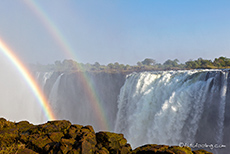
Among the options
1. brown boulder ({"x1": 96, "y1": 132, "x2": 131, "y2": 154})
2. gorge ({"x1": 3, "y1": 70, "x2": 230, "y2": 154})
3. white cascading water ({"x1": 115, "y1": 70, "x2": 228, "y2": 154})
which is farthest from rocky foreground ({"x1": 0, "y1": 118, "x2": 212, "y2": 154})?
white cascading water ({"x1": 115, "y1": 70, "x2": 228, "y2": 154})

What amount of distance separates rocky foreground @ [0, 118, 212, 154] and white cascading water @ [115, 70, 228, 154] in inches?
286

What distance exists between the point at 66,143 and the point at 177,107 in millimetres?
9756

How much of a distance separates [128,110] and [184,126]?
294 inches

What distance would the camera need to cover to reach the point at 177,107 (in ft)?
42.0

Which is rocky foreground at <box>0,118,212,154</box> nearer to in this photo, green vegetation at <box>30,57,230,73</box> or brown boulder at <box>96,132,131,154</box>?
brown boulder at <box>96,132,131,154</box>

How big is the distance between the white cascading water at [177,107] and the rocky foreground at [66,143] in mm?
7276

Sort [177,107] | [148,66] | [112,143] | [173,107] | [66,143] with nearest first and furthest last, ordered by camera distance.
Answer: [66,143] < [112,143] < [177,107] < [173,107] < [148,66]

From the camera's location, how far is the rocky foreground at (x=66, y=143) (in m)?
4.76

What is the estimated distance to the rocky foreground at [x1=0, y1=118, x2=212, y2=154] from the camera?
476cm

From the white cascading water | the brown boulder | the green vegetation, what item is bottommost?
the brown boulder

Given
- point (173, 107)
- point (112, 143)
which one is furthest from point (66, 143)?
point (173, 107)

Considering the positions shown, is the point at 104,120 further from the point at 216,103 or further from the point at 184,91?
the point at 216,103

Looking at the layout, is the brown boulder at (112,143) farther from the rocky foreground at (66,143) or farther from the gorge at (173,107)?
the gorge at (173,107)

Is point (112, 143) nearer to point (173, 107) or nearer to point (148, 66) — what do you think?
point (173, 107)
